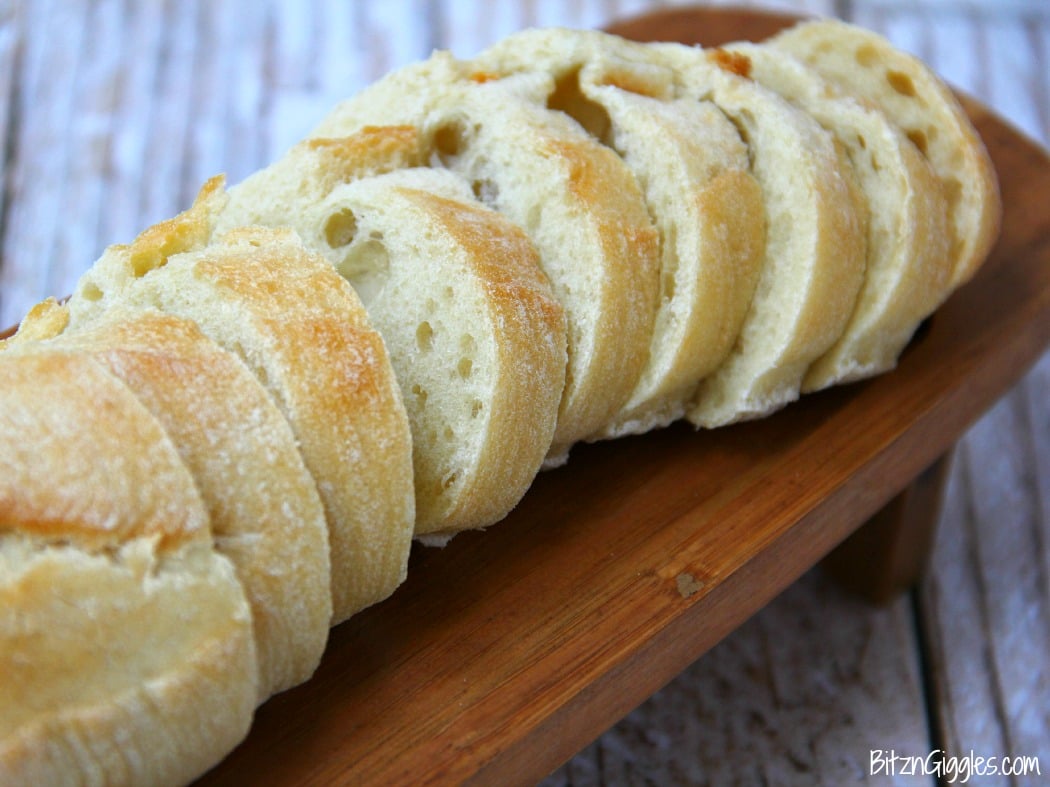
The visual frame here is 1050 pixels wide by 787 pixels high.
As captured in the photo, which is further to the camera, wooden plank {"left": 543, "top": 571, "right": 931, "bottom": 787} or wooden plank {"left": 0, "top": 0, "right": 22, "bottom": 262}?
wooden plank {"left": 0, "top": 0, "right": 22, "bottom": 262}

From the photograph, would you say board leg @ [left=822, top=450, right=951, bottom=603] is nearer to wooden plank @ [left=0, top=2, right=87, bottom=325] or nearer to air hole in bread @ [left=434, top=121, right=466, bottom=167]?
air hole in bread @ [left=434, top=121, right=466, bottom=167]

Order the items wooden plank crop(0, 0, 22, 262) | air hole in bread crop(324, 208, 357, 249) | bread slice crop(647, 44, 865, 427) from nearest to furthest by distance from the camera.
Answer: air hole in bread crop(324, 208, 357, 249)
bread slice crop(647, 44, 865, 427)
wooden plank crop(0, 0, 22, 262)

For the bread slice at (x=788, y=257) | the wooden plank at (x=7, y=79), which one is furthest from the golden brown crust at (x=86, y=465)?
the wooden plank at (x=7, y=79)

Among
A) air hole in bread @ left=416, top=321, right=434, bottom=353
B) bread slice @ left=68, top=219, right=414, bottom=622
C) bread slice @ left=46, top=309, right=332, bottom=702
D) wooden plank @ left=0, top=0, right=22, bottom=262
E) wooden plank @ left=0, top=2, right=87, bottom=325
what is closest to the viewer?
bread slice @ left=46, top=309, right=332, bottom=702

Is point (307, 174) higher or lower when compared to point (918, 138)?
higher

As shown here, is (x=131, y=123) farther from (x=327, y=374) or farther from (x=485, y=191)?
(x=327, y=374)

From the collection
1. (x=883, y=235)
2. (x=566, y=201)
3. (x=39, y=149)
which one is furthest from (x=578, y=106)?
(x=39, y=149)

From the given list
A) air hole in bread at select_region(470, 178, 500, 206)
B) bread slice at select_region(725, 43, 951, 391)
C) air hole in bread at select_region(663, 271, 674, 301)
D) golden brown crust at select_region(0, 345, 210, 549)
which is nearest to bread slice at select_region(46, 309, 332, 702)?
golden brown crust at select_region(0, 345, 210, 549)
